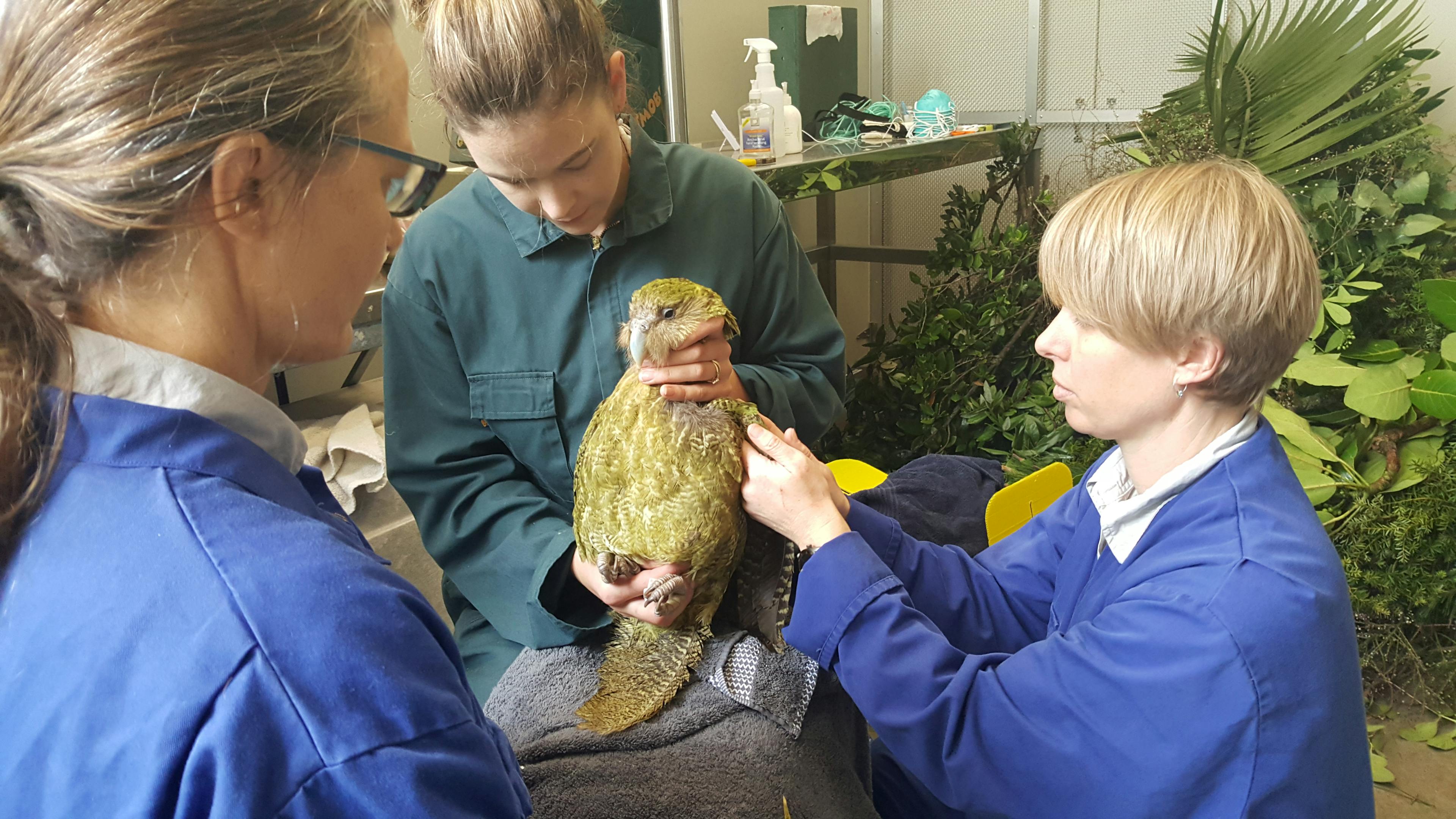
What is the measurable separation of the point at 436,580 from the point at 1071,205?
1.76 metres

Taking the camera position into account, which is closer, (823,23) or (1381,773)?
(1381,773)

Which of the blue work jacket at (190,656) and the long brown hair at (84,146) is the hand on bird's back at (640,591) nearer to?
the blue work jacket at (190,656)

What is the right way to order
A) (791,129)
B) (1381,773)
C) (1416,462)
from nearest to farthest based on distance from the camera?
(1381,773) → (1416,462) → (791,129)

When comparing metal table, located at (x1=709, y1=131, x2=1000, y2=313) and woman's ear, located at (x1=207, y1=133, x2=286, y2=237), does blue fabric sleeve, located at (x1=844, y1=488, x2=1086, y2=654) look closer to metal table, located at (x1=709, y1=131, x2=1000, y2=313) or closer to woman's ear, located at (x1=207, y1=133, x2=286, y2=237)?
woman's ear, located at (x1=207, y1=133, x2=286, y2=237)

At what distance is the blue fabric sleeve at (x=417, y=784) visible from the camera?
2.06 feet

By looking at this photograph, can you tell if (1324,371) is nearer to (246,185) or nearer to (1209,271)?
(1209,271)

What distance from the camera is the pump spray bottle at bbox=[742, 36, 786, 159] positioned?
293 centimetres

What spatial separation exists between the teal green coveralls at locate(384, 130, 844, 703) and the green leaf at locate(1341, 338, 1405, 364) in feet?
6.82

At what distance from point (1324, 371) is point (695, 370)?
2.25 meters

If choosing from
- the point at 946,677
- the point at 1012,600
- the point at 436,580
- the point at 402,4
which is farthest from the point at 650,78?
the point at 946,677

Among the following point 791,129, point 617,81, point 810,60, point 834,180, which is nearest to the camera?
point 617,81

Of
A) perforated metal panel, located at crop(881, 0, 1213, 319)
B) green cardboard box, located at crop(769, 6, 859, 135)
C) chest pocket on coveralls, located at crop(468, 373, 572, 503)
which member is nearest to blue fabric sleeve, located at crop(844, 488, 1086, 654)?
chest pocket on coveralls, located at crop(468, 373, 572, 503)

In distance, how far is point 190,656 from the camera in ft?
1.96

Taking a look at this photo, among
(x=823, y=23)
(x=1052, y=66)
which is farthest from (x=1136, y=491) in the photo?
(x=1052, y=66)
